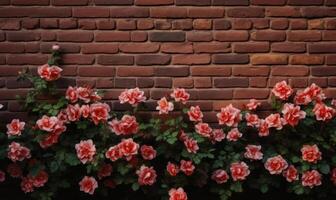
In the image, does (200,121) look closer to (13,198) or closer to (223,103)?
(223,103)

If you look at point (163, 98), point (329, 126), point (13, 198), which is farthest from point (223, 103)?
point (13, 198)

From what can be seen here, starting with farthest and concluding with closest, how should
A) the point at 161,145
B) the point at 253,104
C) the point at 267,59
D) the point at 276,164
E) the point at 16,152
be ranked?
the point at 267,59 → the point at 253,104 → the point at 161,145 → the point at 276,164 → the point at 16,152

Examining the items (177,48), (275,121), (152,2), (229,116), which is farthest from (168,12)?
(275,121)

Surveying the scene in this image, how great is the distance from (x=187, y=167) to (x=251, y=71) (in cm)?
93

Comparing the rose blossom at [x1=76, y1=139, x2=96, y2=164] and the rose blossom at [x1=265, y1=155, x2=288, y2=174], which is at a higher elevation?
the rose blossom at [x1=76, y1=139, x2=96, y2=164]

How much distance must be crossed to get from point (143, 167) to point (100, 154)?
0.32m

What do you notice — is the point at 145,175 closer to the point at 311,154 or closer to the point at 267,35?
the point at 311,154

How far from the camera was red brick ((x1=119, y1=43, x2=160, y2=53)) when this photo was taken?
154 inches

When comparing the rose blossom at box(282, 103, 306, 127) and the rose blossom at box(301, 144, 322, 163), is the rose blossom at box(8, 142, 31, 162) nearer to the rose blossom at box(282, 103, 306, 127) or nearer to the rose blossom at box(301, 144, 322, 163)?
the rose blossom at box(282, 103, 306, 127)

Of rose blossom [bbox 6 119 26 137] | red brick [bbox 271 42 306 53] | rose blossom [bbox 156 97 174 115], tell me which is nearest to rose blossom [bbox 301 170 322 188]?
red brick [bbox 271 42 306 53]

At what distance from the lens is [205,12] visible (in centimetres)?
391

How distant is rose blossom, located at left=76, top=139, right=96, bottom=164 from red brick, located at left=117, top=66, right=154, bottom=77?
663 mm

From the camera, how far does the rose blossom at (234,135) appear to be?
371 centimetres

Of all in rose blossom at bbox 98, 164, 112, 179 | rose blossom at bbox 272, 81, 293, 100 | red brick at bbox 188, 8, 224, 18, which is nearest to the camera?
rose blossom at bbox 98, 164, 112, 179
